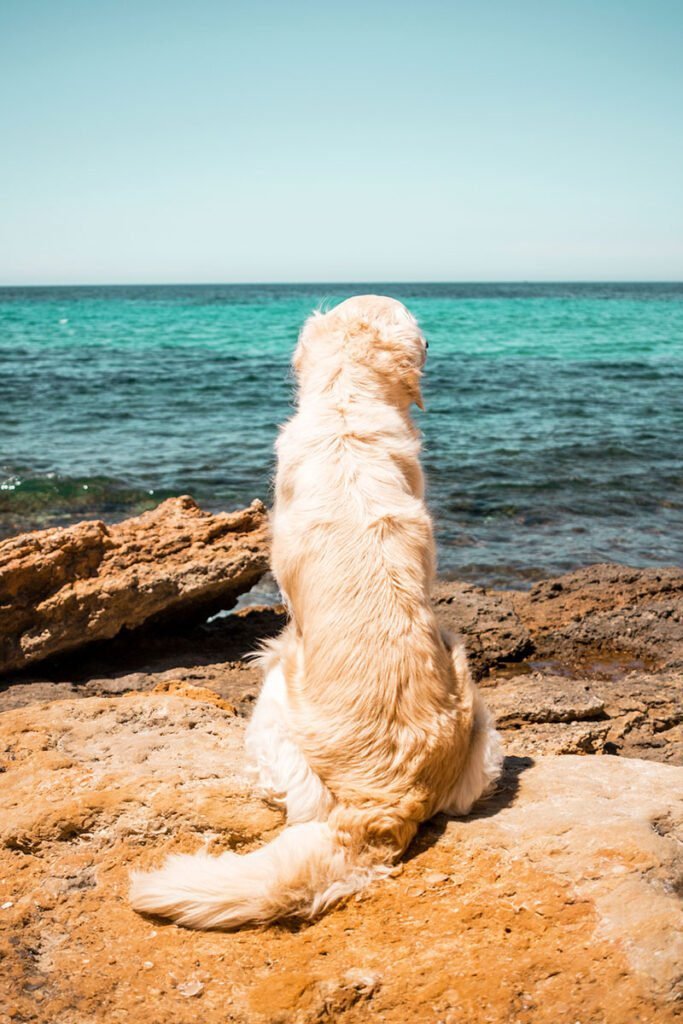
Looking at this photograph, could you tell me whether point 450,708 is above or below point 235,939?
above

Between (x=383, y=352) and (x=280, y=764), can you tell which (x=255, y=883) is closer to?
(x=280, y=764)

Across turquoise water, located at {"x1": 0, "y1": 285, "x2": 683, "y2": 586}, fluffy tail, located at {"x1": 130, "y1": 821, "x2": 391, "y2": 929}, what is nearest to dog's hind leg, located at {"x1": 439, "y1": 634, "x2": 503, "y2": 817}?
fluffy tail, located at {"x1": 130, "y1": 821, "x2": 391, "y2": 929}

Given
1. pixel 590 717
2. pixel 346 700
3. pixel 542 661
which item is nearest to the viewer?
pixel 346 700

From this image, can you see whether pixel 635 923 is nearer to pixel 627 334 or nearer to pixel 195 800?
pixel 195 800

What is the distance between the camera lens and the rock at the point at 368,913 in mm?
2293

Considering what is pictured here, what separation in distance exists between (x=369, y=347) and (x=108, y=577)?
321cm

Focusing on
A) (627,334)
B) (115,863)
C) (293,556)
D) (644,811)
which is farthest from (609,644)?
(627,334)

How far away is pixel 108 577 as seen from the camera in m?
6.07

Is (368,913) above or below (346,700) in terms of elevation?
below

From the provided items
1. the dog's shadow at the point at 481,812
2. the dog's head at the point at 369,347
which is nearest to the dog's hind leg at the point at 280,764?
the dog's shadow at the point at 481,812

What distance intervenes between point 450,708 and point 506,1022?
103cm

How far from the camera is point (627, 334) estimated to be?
42.8m

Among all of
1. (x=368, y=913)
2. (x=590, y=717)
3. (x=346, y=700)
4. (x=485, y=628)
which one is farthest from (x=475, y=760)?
(x=485, y=628)

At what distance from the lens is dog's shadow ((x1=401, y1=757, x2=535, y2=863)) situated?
2895 mm
